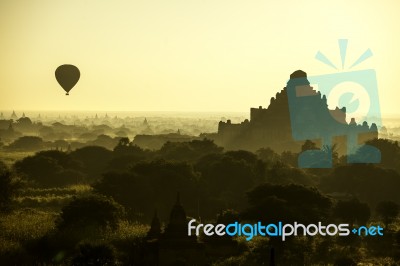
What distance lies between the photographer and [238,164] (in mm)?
61500

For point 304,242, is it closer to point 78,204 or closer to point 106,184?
point 78,204

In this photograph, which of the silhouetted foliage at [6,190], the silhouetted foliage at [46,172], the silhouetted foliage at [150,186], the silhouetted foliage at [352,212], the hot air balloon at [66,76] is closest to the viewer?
the silhouetted foliage at [352,212]

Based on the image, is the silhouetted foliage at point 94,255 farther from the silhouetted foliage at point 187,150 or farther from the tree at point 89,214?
the silhouetted foliage at point 187,150

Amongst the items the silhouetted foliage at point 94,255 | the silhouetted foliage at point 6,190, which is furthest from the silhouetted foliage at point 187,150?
the silhouetted foliage at point 94,255

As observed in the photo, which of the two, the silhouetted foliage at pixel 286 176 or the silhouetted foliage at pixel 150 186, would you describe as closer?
the silhouetted foliage at pixel 150 186

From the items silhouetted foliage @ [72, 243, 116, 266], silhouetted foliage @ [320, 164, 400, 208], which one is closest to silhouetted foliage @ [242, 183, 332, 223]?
silhouetted foliage @ [72, 243, 116, 266]

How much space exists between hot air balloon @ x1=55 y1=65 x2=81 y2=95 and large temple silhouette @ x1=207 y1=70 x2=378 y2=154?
57217 mm

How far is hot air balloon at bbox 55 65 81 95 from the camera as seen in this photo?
66.8m

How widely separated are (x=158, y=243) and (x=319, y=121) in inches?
3482

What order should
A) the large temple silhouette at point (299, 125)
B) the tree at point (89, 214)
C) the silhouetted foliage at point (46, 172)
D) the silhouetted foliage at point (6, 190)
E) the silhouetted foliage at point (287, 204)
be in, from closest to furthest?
the silhouetted foliage at point (287, 204) < the tree at point (89, 214) < the silhouetted foliage at point (6, 190) < the silhouetted foliage at point (46, 172) < the large temple silhouette at point (299, 125)

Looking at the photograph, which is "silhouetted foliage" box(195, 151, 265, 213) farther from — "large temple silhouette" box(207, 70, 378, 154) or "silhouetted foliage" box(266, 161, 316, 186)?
"large temple silhouette" box(207, 70, 378, 154)

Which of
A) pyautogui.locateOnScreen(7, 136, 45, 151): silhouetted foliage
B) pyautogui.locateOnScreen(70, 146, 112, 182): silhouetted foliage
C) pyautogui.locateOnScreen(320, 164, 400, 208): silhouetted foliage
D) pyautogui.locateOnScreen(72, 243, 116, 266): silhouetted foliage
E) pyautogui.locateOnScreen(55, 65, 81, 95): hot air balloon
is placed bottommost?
pyautogui.locateOnScreen(72, 243, 116, 266): silhouetted foliage

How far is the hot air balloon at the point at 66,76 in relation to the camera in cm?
6681

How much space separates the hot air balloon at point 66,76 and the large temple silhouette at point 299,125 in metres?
57.2
